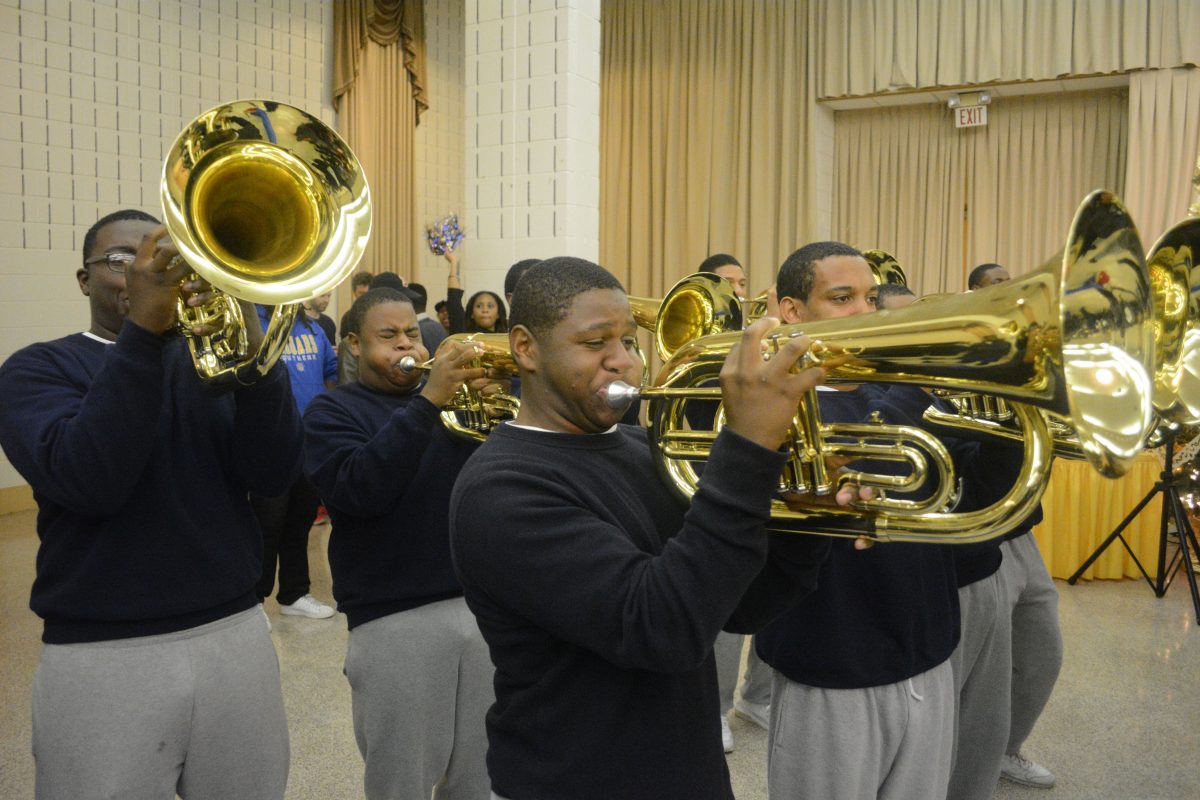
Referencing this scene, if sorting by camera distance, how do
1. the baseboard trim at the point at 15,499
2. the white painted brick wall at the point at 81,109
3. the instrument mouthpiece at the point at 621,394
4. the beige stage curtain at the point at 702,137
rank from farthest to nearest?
1. the beige stage curtain at the point at 702,137
2. the baseboard trim at the point at 15,499
3. the white painted brick wall at the point at 81,109
4. the instrument mouthpiece at the point at 621,394

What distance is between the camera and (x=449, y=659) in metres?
2.10

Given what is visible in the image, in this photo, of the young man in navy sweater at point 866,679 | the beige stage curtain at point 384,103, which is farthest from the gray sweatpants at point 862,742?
the beige stage curtain at point 384,103

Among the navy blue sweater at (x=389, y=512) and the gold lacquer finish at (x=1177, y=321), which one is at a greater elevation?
the gold lacquer finish at (x=1177, y=321)

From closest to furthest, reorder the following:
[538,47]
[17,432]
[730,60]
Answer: [17,432] < [538,47] < [730,60]

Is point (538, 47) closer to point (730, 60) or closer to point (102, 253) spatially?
point (730, 60)

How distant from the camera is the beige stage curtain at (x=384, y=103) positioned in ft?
24.8

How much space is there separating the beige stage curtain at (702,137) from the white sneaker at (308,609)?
4.18 m

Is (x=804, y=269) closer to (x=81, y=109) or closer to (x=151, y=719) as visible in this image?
(x=151, y=719)

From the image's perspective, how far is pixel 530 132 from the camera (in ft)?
16.0

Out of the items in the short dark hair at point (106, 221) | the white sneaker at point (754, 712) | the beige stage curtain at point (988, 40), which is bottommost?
the white sneaker at point (754, 712)

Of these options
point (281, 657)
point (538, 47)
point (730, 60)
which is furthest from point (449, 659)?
point (730, 60)

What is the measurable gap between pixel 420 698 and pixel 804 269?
1252 mm

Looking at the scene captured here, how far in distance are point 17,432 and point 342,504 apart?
62 centimetres

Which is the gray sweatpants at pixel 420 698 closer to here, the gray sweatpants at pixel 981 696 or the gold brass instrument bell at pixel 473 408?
the gold brass instrument bell at pixel 473 408
